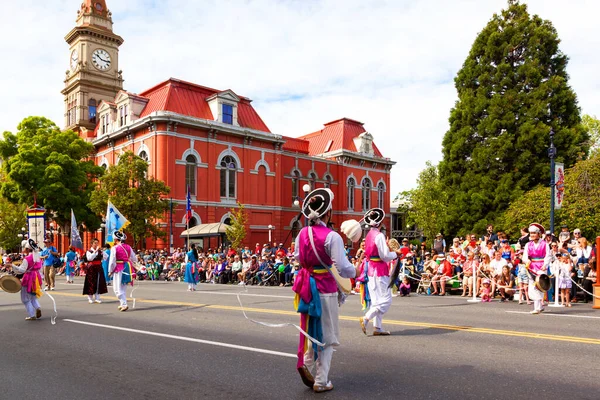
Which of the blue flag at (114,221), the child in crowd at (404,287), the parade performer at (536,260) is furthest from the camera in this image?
the blue flag at (114,221)

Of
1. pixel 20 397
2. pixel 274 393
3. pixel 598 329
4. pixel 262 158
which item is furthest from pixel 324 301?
pixel 262 158

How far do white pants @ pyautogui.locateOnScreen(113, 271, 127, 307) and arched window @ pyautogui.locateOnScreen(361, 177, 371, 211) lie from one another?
4257 centimetres

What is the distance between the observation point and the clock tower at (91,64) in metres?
54.5

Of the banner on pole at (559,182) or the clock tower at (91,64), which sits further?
the clock tower at (91,64)

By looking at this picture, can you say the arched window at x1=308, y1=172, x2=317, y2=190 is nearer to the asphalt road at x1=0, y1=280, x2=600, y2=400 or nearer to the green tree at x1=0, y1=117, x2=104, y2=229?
the green tree at x1=0, y1=117, x2=104, y2=229

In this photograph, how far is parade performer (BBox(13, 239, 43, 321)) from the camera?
11.2 m

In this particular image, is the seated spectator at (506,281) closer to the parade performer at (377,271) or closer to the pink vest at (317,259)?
the parade performer at (377,271)

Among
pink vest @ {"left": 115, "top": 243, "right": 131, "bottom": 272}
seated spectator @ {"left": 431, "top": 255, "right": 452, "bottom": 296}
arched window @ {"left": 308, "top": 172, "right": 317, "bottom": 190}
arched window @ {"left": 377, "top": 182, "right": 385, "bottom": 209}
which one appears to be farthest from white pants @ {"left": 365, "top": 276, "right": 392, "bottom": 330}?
arched window @ {"left": 377, "top": 182, "right": 385, "bottom": 209}

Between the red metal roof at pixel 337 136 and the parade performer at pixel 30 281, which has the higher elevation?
the red metal roof at pixel 337 136

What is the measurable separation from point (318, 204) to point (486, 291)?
→ 10.7 meters

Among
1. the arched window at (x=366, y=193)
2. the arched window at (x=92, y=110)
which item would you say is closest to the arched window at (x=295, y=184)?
the arched window at (x=366, y=193)

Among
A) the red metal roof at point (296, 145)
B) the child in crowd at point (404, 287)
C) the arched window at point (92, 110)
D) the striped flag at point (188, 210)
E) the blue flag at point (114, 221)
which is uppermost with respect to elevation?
the arched window at point (92, 110)

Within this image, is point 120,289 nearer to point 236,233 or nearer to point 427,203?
point 236,233

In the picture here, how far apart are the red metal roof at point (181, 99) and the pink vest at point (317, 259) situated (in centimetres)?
3403
